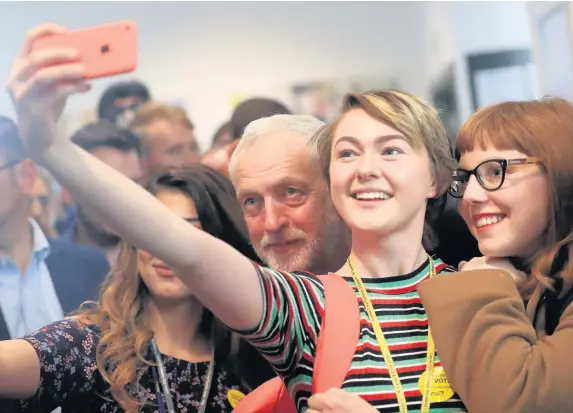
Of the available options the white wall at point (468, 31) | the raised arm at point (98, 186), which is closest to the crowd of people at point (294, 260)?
the raised arm at point (98, 186)

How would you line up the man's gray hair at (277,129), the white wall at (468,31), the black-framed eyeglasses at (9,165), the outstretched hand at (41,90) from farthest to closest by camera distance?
→ 1. the white wall at (468,31)
2. the black-framed eyeglasses at (9,165)
3. the man's gray hair at (277,129)
4. the outstretched hand at (41,90)

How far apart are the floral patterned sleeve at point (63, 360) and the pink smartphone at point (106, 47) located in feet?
1.48

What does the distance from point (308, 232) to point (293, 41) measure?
415 millimetres

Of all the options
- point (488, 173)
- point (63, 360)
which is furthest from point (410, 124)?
point (63, 360)

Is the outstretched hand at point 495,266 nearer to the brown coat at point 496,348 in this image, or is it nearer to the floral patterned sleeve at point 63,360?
the brown coat at point 496,348

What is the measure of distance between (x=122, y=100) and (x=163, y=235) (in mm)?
724

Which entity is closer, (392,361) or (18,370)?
(392,361)

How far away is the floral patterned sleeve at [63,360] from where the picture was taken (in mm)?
1088

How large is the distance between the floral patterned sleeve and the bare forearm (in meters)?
0.35

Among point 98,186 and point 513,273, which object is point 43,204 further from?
point 513,273

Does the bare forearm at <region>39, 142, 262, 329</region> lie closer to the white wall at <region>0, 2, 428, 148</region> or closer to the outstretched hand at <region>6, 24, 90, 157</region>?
the outstretched hand at <region>6, 24, 90, 157</region>

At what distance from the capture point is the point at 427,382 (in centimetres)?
94

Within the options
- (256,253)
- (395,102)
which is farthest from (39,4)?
(395,102)

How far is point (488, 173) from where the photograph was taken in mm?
1044
